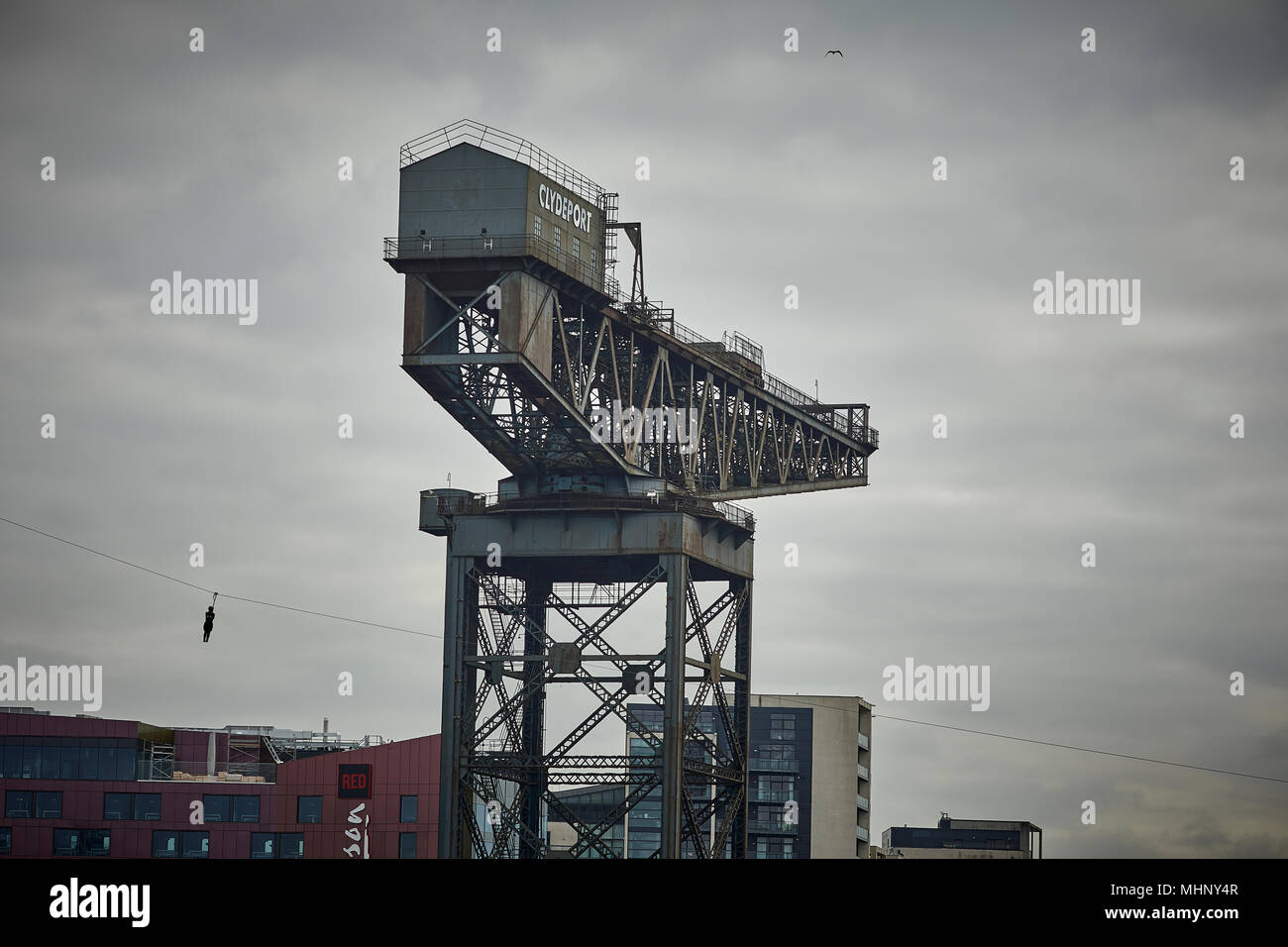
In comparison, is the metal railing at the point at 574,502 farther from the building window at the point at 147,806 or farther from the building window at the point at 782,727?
the building window at the point at 782,727

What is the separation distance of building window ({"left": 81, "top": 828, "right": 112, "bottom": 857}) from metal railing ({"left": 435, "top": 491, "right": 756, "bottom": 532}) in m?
42.2

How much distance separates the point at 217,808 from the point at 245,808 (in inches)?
68.7

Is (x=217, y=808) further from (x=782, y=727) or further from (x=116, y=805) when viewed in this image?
(x=782, y=727)

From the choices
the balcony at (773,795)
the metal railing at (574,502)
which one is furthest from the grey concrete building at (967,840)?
the metal railing at (574,502)

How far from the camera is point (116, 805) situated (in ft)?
348

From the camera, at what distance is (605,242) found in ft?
235

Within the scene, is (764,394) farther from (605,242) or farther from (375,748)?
(375,748)

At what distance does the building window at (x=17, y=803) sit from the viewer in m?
105

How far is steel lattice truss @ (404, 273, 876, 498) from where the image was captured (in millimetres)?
65875

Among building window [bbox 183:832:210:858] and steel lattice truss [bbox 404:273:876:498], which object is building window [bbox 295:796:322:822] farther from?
steel lattice truss [bbox 404:273:876:498]

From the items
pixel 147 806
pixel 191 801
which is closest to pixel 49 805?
pixel 147 806
